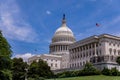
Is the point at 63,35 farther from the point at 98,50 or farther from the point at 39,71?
the point at 39,71

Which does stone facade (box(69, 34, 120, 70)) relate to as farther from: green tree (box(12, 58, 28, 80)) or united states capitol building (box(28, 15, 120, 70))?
green tree (box(12, 58, 28, 80))

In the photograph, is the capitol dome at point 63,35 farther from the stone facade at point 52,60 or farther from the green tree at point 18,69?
the green tree at point 18,69

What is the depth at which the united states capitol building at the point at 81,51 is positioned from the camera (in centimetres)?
10880

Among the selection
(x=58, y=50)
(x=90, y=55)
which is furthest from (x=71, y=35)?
(x=90, y=55)

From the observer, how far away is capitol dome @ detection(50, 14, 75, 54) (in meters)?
168

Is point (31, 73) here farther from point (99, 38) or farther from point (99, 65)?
point (99, 38)

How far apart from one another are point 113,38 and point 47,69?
32.5m

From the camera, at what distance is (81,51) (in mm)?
134375

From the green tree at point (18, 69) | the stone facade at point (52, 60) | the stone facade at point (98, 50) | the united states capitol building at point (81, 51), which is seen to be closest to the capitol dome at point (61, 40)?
the united states capitol building at point (81, 51)

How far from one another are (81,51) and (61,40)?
3791 cm

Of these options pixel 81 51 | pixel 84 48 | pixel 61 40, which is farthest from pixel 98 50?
pixel 61 40

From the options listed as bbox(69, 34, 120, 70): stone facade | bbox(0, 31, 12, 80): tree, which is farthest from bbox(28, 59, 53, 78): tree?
bbox(0, 31, 12, 80): tree

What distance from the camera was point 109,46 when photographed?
120 m

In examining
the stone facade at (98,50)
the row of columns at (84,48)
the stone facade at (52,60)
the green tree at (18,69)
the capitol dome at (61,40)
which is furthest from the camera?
the capitol dome at (61,40)
